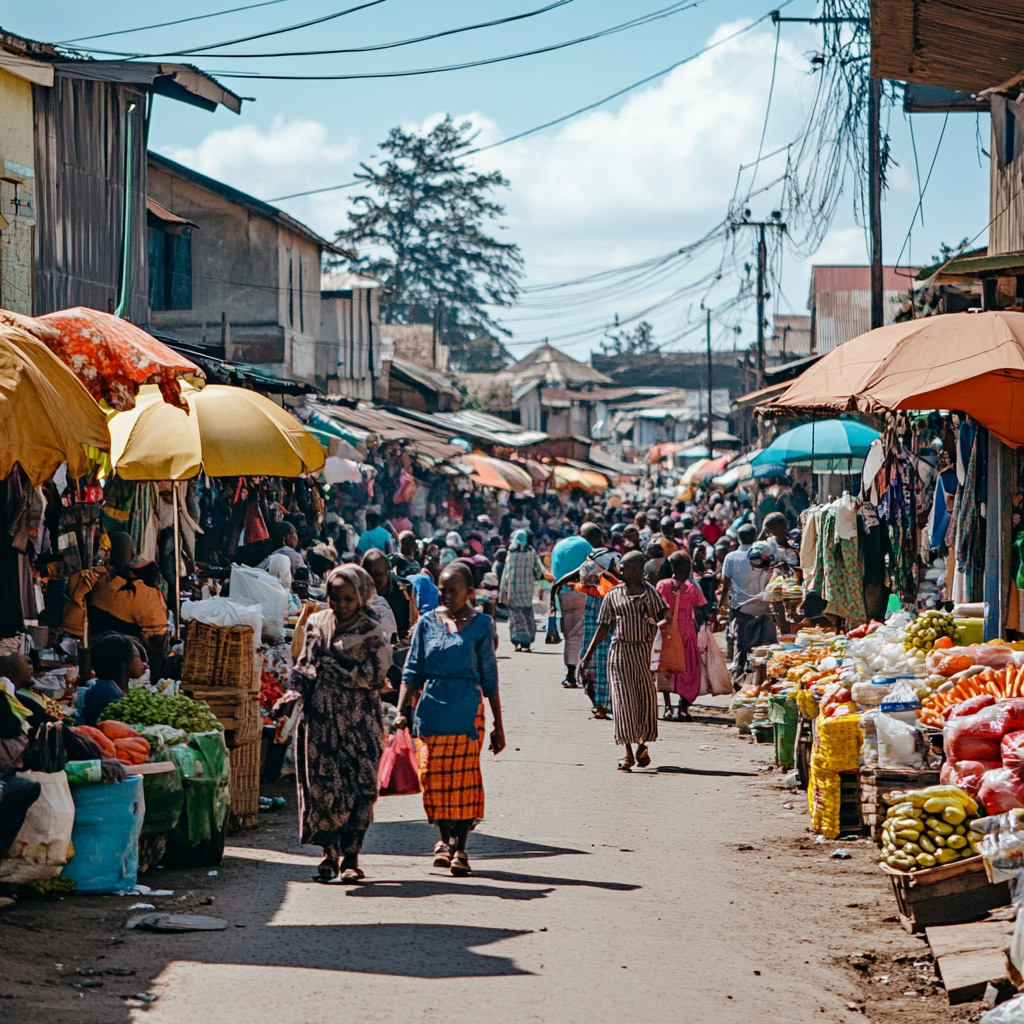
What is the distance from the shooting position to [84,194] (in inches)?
672

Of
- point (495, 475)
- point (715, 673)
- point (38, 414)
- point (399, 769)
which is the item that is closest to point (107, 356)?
point (38, 414)

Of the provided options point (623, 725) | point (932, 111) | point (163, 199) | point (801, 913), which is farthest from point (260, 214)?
point (801, 913)

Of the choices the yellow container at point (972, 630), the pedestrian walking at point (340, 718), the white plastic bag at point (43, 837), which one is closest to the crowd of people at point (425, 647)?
the pedestrian walking at point (340, 718)

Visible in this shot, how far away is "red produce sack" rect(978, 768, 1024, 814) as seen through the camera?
6.79m

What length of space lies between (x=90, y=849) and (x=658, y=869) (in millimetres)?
3331

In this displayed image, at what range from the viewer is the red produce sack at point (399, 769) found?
8258mm

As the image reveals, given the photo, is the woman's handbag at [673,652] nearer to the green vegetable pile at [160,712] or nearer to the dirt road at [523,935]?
the dirt road at [523,935]

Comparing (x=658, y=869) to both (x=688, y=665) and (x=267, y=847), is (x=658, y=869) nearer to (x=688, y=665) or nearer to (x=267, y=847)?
(x=267, y=847)

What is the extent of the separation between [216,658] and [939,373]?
5075mm

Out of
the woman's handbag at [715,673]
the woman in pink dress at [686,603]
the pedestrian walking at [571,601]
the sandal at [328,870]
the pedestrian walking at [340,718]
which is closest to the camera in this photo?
the pedestrian walking at [340,718]

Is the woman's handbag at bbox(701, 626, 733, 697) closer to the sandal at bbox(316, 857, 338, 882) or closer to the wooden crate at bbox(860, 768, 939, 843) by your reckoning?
the wooden crate at bbox(860, 768, 939, 843)

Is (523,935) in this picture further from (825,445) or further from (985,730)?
(825,445)

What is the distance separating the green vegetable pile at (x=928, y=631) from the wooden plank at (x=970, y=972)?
4.22m

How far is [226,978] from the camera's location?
5.82 meters
